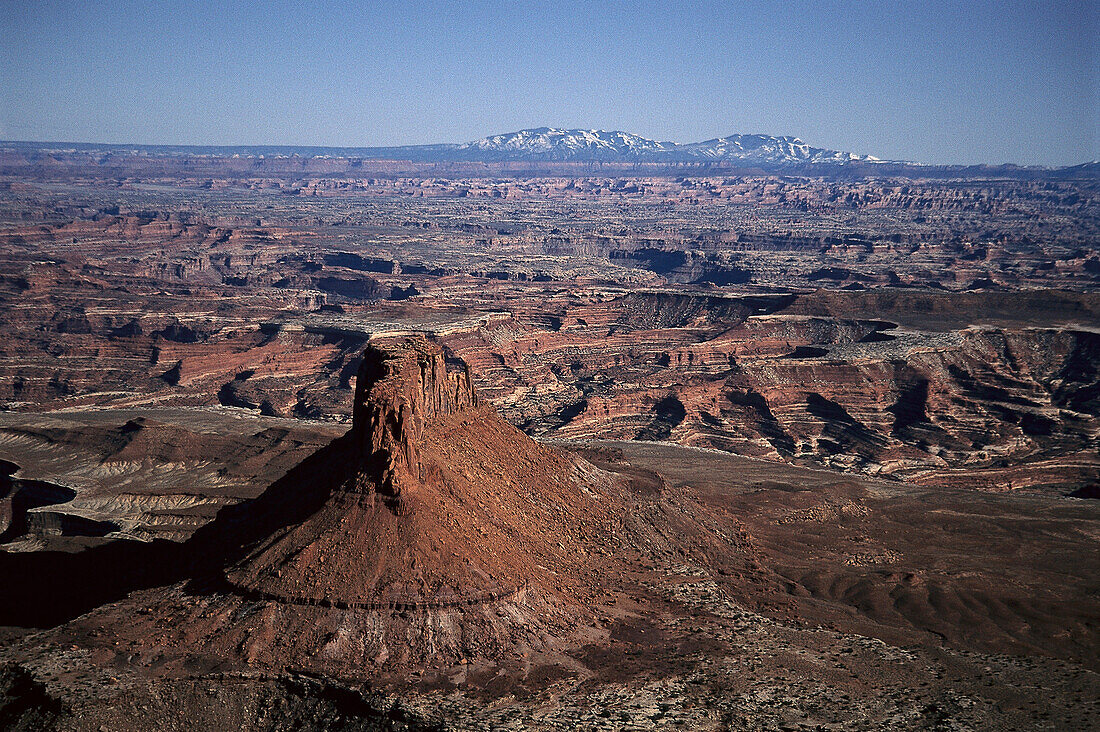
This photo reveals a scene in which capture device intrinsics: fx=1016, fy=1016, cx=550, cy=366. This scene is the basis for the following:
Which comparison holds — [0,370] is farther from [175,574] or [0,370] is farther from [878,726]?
[878,726]

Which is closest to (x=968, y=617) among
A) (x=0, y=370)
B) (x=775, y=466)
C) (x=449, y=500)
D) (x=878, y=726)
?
(x=878, y=726)

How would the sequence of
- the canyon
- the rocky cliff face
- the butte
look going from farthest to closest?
the rocky cliff face < the butte < the canyon

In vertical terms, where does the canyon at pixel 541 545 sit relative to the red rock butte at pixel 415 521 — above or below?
below

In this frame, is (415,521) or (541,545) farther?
(541,545)

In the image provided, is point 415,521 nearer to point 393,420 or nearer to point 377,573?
point 377,573

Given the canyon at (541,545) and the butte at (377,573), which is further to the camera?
the butte at (377,573)

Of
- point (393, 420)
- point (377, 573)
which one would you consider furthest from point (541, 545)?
point (377, 573)

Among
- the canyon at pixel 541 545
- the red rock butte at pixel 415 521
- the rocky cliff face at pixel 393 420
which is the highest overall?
the rocky cliff face at pixel 393 420

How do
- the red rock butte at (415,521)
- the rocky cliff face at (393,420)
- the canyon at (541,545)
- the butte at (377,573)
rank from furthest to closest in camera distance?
the rocky cliff face at (393,420) → the red rock butte at (415,521) → the butte at (377,573) → the canyon at (541,545)
